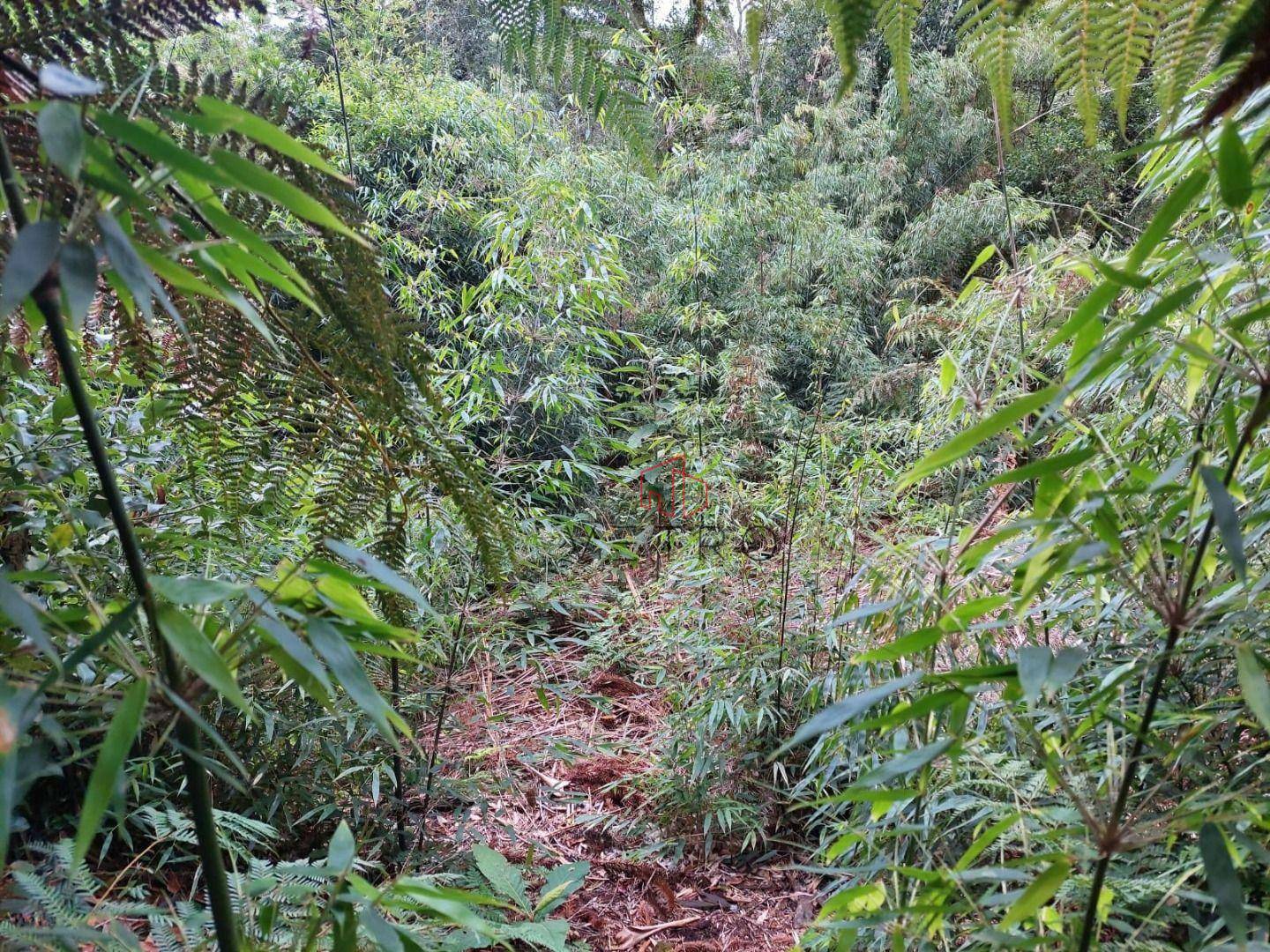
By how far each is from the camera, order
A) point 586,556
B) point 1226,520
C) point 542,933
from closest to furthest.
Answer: point 1226,520
point 542,933
point 586,556

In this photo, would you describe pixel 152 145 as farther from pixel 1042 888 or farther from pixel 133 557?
pixel 1042 888

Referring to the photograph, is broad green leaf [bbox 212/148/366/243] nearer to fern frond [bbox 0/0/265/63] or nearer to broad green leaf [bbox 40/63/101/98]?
broad green leaf [bbox 40/63/101/98]

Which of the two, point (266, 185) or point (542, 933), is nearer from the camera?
point (266, 185)

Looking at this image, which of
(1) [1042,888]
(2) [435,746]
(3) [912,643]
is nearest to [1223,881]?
(1) [1042,888]

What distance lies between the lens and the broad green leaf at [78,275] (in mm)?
298

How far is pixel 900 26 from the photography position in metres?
0.45

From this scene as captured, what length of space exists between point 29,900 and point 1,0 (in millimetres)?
656

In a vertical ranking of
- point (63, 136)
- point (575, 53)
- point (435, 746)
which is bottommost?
point (435, 746)

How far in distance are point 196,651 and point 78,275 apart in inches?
6.7

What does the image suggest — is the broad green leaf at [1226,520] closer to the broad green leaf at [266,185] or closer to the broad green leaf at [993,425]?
the broad green leaf at [993,425]

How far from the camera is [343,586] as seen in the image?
469 mm

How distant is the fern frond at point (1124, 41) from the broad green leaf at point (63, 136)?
1.61ft

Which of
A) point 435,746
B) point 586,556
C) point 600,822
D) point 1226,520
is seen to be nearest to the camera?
point 1226,520

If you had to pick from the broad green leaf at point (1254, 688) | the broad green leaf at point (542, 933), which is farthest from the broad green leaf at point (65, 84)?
the broad green leaf at point (542, 933)
